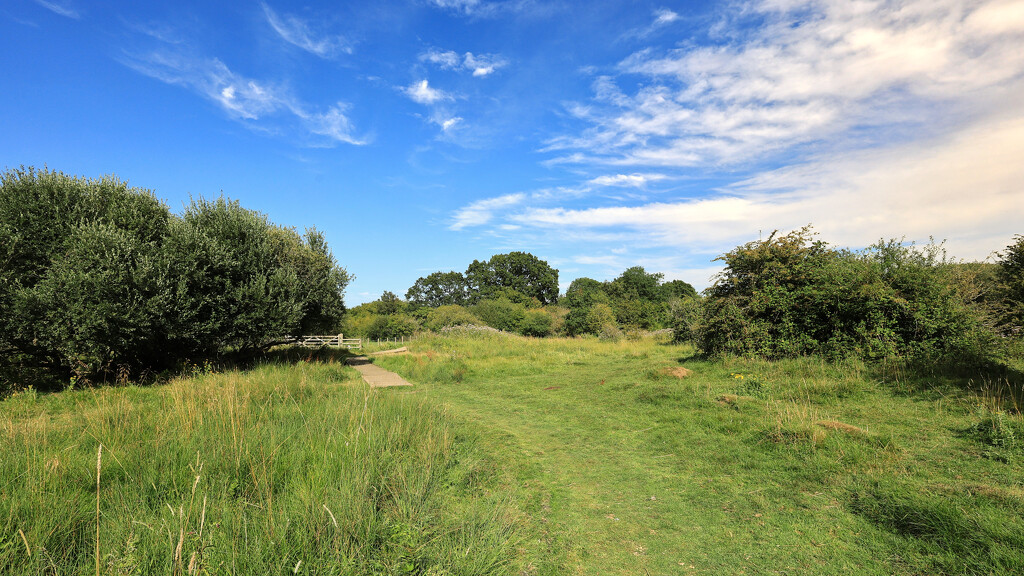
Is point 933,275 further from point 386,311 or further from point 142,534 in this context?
point 386,311

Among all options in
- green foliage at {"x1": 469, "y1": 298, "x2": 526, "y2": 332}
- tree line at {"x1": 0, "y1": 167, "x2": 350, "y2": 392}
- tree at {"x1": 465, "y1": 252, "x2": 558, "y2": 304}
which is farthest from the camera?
tree at {"x1": 465, "y1": 252, "x2": 558, "y2": 304}

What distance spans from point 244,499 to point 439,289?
86.1 m

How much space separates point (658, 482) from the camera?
17.7ft

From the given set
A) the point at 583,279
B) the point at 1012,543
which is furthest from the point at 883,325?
the point at 583,279

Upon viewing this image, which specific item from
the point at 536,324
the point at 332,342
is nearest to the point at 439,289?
the point at 536,324

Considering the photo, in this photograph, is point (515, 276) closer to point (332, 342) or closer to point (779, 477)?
point (332, 342)

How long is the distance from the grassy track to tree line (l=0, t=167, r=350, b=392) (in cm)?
1055

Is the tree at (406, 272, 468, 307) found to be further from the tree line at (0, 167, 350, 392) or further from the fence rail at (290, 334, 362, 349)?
the tree line at (0, 167, 350, 392)

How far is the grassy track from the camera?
3.51 meters

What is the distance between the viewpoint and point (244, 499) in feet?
11.2

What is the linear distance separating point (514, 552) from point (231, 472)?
296cm

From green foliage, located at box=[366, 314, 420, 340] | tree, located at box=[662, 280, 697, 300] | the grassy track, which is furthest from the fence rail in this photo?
tree, located at box=[662, 280, 697, 300]

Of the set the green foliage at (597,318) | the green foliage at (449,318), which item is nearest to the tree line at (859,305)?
the green foliage at (597,318)

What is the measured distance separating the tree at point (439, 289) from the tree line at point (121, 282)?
70.3m
